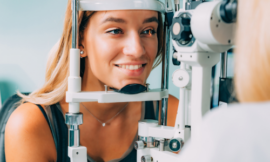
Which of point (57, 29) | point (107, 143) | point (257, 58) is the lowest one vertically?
point (107, 143)

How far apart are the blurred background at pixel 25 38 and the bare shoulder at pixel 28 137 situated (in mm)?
416

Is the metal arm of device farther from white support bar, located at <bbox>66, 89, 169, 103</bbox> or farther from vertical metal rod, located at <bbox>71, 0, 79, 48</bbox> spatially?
vertical metal rod, located at <bbox>71, 0, 79, 48</bbox>

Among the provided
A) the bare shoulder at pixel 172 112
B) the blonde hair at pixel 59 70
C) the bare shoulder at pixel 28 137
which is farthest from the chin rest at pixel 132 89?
the bare shoulder at pixel 172 112

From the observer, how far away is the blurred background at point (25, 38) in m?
1.46

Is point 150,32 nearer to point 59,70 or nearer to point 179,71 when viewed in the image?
point 179,71

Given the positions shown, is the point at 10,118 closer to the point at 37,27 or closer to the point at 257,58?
the point at 37,27

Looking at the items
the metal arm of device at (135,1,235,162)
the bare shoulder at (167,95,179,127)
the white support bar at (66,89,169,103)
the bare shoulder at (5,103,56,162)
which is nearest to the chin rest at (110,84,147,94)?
the white support bar at (66,89,169,103)

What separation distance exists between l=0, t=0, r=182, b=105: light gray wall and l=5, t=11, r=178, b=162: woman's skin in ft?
1.45

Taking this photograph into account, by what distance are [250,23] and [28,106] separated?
3.02ft

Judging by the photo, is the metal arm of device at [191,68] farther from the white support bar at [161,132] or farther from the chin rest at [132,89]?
the chin rest at [132,89]

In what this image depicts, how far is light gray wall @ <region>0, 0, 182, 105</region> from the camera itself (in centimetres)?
146

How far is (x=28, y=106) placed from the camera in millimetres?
1096

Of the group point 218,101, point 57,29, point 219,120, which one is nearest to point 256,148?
point 219,120

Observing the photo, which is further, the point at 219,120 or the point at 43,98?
the point at 43,98
